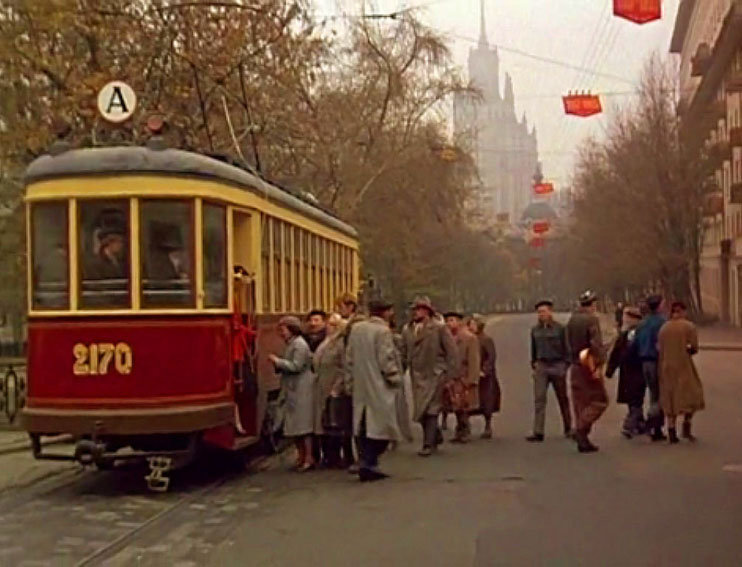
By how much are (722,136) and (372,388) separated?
58.9 metres

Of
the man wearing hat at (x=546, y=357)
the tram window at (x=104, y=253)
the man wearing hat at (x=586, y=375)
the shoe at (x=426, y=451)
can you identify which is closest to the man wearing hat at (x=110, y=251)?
the tram window at (x=104, y=253)

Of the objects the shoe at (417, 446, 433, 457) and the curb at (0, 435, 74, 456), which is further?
the curb at (0, 435, 74, 456)

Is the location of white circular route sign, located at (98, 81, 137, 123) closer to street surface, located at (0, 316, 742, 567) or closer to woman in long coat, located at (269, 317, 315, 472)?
woman in long coat, located at (269, 317, 315, 472)

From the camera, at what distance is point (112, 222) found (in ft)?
46.6

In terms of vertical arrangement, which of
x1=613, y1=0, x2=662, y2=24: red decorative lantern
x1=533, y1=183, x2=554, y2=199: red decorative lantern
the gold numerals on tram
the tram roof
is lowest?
the gold numerals on tram

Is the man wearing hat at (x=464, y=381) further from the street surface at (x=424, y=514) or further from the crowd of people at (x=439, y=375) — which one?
the street surface at (x=424, y=514)

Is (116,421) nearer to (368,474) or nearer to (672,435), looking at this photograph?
(368,474)

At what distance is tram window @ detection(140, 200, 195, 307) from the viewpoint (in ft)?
46.3

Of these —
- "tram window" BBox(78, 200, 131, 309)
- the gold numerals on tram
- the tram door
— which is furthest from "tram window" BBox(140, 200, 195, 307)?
the tram door

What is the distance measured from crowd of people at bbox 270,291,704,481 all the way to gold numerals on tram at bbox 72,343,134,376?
7.58 ft

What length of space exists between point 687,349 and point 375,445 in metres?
4.78

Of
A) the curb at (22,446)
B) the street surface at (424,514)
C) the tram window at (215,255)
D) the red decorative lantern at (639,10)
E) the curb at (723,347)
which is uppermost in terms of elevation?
the red decorative lantern at (639,10)

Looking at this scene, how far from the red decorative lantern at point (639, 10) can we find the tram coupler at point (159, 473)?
33.4 feet

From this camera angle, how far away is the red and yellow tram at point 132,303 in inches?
544
